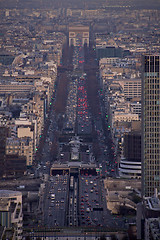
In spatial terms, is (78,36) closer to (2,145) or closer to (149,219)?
(2,145)

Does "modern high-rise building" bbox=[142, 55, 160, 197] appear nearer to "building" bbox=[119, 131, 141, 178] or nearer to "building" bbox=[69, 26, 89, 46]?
"building" bbox=[119, 131, 141, 178]

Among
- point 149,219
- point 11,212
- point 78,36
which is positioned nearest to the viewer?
point 149,219

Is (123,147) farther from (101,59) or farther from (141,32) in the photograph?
(141,32)

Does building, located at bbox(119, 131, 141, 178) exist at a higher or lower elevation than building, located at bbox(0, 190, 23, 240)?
higher

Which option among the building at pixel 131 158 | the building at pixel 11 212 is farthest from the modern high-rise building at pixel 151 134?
the building at pixel 131 158

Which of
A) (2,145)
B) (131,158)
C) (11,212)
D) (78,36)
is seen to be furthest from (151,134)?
(78,36)

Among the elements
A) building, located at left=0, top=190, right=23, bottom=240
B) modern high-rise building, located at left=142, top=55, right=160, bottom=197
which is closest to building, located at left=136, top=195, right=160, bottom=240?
modern high-rise building, located at left=142, top=55, right=160, bottom=197

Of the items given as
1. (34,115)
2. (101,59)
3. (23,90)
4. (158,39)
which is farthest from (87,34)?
(34,115)
